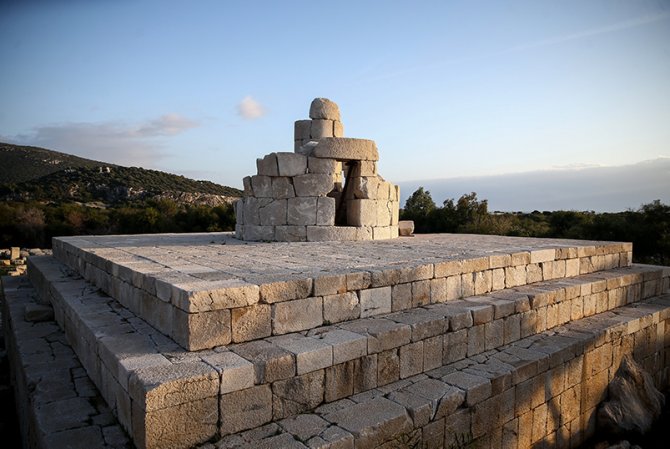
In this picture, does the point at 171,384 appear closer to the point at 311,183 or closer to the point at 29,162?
the point at 311,183

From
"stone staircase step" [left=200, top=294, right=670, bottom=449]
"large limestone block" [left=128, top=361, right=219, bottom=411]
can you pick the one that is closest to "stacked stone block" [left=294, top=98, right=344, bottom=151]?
"stone staircase step" [left=200, top=294, right=670, bottom=449]

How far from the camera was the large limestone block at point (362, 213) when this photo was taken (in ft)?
31.8

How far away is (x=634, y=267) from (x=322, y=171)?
6793 mm

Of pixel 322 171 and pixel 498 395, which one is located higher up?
pixel 322 171

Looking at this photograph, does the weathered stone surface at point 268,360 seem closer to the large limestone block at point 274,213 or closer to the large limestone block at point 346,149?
the large limestone block at point 274,213

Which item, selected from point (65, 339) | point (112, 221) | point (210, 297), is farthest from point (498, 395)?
point (112, 221)

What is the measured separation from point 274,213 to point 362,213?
74.7 inches

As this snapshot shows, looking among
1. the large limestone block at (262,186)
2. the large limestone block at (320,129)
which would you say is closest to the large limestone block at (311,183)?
the large limestone block at (262,186)

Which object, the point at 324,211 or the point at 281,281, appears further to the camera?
the point at 324,211

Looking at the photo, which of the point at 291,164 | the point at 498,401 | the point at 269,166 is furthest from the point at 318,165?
the point at 498,401

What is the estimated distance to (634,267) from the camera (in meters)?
9.27

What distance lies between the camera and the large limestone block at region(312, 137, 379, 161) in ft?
30.6

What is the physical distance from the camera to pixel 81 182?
41750 mm

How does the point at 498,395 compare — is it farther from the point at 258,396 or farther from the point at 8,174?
the point at 8,174
